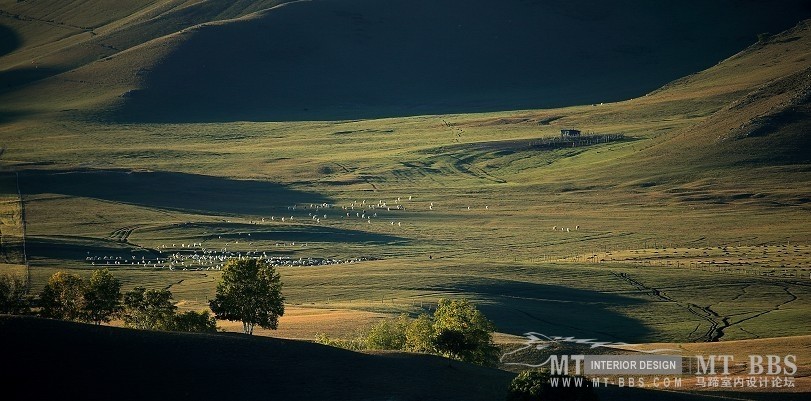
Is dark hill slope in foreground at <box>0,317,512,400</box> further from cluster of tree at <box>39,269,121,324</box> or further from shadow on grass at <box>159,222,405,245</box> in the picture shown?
shadow on grass at <box>159,222,405,245</box>

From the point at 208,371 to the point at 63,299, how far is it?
19.0m

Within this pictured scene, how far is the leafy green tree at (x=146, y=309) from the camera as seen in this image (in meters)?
65.2

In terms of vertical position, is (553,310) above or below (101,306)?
below

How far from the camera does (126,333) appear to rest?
52.6m

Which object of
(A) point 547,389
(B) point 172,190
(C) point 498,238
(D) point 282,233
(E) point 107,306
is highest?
(B) point 172,190

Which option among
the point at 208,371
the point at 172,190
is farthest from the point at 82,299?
the point at 172,190

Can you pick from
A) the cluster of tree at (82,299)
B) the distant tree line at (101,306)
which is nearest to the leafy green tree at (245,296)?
the distant tree line at (101,306)

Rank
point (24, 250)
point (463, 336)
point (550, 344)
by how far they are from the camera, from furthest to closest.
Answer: point (24, 250)
point (550, 344)
point (463, 336)

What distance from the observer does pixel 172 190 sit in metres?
181

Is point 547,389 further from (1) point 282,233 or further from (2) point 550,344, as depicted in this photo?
(1) point 282,233

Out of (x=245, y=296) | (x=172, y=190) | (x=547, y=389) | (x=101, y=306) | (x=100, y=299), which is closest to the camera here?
(x=547, y=389)

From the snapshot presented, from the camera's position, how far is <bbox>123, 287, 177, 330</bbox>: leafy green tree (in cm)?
6525

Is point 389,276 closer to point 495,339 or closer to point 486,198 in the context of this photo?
point 495,339

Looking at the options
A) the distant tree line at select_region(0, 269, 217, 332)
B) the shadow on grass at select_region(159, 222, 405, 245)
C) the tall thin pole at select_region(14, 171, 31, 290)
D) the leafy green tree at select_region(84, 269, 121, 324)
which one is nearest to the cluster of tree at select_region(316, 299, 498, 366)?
the distant tree line at select_region(0, 269, 217, 332)
